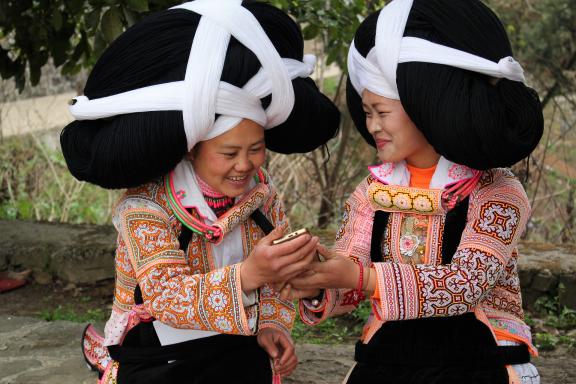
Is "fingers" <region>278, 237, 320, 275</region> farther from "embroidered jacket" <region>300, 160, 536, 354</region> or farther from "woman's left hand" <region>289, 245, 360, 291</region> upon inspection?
"embroidered jacket" <region>300, 160, 536, 354</region>

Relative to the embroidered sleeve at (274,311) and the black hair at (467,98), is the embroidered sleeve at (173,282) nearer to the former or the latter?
the embroidered sleeve at (274,311)

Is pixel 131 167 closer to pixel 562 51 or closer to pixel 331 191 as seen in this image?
pixel 331 191

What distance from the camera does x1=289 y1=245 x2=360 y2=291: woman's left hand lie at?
2477 mm

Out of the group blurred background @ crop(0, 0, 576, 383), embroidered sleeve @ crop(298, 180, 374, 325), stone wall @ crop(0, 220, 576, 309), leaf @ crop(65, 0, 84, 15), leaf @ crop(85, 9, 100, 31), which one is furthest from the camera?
stone wall @ crop(0, 220, 576, 309)

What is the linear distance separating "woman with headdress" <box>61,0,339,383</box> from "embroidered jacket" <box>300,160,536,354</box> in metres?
0.29

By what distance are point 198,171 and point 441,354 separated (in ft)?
3.35

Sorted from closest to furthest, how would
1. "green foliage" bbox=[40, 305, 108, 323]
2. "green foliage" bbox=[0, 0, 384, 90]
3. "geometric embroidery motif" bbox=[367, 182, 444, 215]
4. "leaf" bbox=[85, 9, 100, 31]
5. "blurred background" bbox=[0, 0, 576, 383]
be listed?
"geometric embroidery motif" bbox=[367, 182, 444, 215] < "leaf" bbox=[85, 9, 100, 31] < "green foliage" bbox=[0, 0, 384, 90] < "blurred background" bbox=[0, 0, 576, 383] < "green foliage" bbox=[40, 305, 108, 323]

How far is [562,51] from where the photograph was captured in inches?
415

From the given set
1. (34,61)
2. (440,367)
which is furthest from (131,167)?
(34,61)

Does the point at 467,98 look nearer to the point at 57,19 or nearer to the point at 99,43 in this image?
the point at 99,43

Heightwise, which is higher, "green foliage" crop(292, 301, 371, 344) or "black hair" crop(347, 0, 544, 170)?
"black hair" crop(347, 0, 544, 170)

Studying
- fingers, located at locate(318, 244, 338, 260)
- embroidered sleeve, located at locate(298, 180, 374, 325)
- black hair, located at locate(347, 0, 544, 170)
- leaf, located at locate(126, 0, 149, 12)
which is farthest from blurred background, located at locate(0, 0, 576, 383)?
A: fingers, located at locate(318, 244, 338, 260)

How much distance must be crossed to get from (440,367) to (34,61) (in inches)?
124

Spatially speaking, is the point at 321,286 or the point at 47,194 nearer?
the point at 321,286
